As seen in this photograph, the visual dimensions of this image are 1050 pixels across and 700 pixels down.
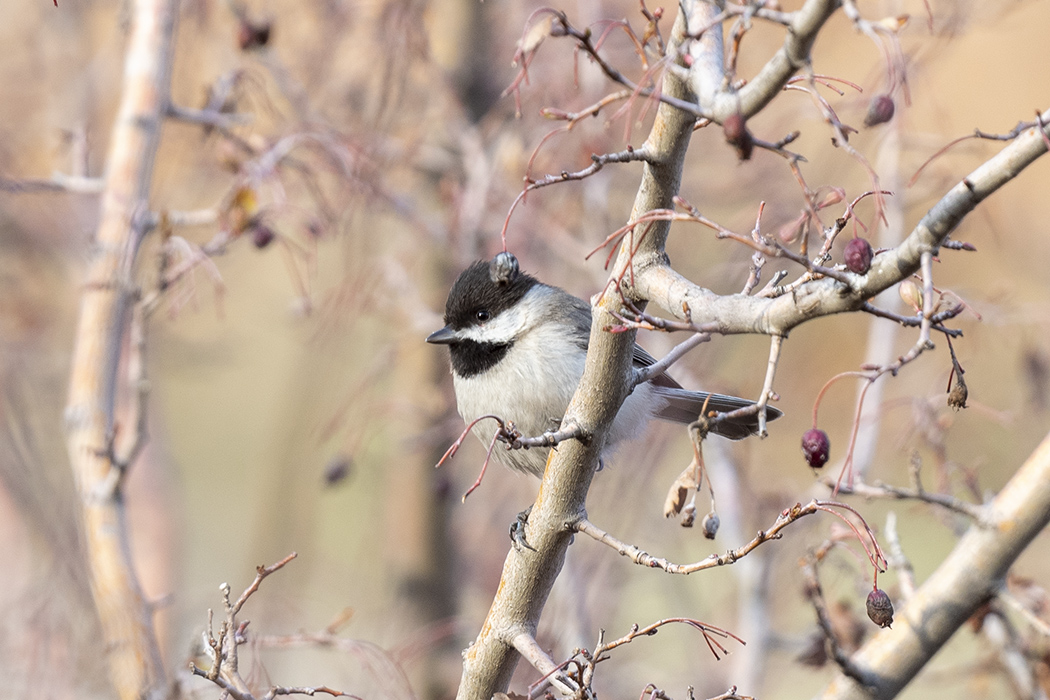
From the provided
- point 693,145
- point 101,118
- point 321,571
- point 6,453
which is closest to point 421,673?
point 321,571

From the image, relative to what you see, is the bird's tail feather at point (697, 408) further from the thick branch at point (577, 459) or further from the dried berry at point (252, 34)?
the dried berry at point (252, 34)

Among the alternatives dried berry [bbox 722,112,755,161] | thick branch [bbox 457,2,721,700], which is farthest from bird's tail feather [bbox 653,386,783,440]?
dried berry [bbox 722,112,755,161]

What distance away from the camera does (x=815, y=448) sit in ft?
5.98

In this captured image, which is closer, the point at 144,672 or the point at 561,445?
the point at 561,445

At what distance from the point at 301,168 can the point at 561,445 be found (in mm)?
1921

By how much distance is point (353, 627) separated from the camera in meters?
6.75

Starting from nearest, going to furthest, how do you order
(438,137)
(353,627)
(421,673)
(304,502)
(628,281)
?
(628,281), (421,673), (438,137), (304,502), (353,627)

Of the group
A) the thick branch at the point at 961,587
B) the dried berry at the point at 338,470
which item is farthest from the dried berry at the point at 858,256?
the dried berry at the point at 338,470

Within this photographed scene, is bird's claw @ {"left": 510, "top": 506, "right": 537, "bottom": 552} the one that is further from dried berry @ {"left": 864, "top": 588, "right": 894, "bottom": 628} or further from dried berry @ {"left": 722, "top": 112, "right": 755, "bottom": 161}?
dried berry @ {"left": 722, "top": 112, "right": 755, "bottom": 161}

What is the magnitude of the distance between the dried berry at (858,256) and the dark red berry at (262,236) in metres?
2.39

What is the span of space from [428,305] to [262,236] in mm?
2058

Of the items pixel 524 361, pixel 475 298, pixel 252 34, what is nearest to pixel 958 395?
pixel 524 361

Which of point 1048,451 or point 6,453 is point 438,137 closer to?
point 6,453

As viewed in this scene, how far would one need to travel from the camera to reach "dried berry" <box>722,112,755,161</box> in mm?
1394
